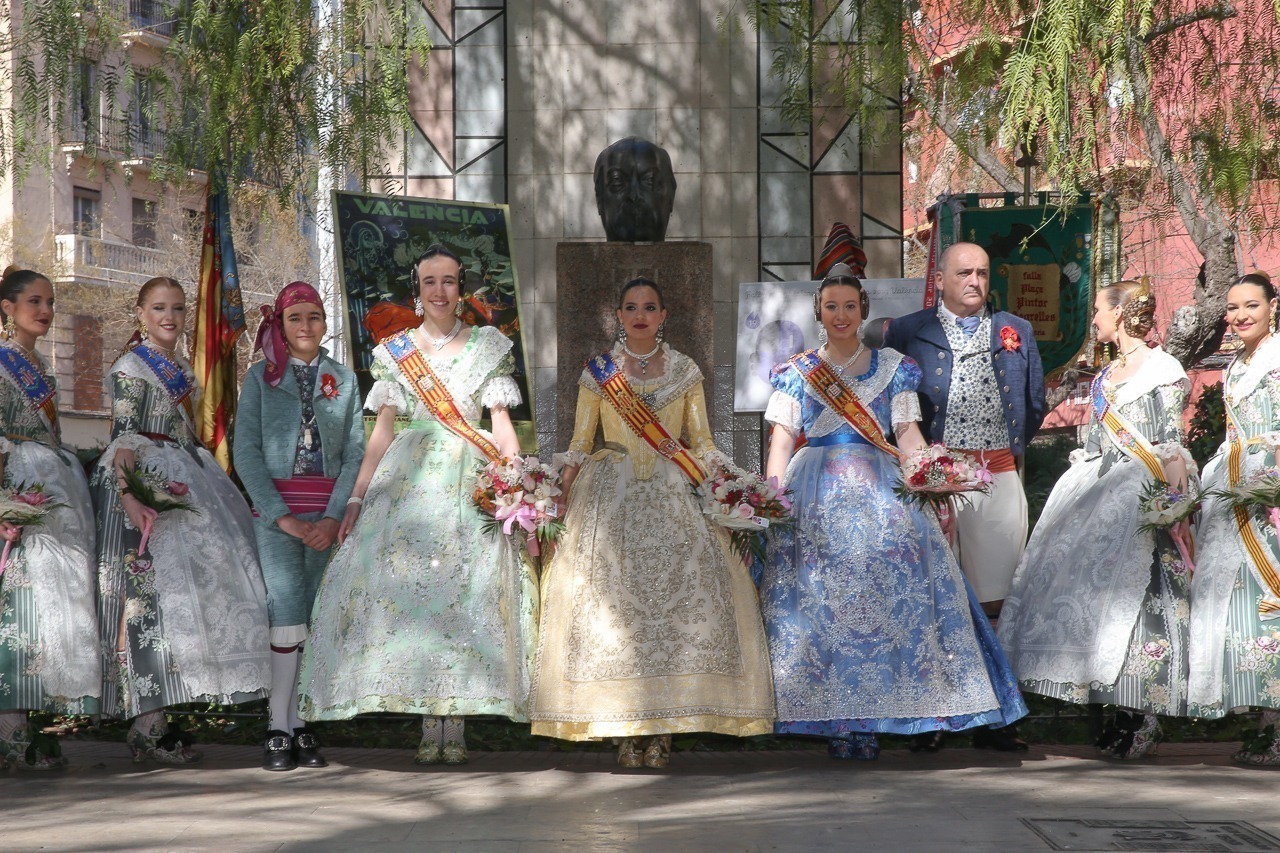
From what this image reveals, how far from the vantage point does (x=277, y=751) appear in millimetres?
5914

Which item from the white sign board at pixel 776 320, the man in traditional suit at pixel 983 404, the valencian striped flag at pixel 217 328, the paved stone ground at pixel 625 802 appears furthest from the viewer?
the white sign board at pixel 776 320

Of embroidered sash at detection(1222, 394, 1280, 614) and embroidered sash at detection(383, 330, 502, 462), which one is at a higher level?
embroidered sash at detection(383, 330, 502, 462)

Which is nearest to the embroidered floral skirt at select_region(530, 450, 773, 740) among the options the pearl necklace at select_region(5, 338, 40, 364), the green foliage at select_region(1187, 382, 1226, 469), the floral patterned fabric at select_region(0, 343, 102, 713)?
the floral patterned fabric at select_region(0, 343, 102, 713)

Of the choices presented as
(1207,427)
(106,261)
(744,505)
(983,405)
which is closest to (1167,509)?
(983,405)

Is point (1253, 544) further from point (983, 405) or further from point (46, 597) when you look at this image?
point (46, 597)

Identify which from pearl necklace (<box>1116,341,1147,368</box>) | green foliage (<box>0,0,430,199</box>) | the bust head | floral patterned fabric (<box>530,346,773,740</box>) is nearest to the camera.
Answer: floral patterned fabric (<box>530,346,773,740</box>)

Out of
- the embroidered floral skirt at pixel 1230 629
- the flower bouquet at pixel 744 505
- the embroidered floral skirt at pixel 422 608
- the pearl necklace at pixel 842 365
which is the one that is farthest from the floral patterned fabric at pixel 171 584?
the embroidered floral skirt at pixel 1230 629

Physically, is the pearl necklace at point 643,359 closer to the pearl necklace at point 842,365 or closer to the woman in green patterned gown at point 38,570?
the pearl necklace at point 842,365

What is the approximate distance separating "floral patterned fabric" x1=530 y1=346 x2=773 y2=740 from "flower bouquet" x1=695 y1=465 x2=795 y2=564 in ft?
0.35

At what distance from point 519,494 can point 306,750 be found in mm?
1390

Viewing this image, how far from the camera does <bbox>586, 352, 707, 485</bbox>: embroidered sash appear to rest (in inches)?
240

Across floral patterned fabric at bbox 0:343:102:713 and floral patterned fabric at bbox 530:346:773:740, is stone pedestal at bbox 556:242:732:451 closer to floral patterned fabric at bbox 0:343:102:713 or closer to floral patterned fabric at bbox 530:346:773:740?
floral patterned fabric at bbox 530:346:773:740

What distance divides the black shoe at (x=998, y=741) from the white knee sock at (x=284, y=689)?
9.45 feet

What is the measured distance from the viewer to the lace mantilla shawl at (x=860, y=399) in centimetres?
618
